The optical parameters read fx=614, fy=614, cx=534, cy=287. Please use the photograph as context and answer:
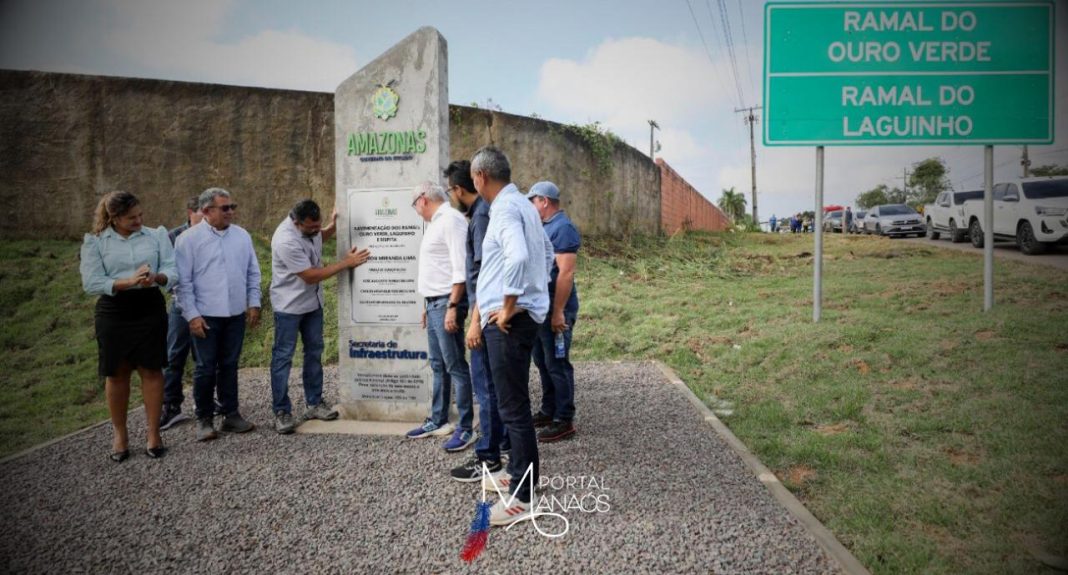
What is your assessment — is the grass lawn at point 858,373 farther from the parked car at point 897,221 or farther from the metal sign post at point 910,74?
the parked car at point 897,221

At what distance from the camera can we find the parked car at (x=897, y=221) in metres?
21.2

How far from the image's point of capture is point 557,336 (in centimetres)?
456

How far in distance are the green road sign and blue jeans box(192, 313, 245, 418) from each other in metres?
6.64

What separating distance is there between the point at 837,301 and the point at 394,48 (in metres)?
7.29

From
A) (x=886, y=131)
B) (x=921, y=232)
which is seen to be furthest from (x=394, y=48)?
(x=921, y=232)

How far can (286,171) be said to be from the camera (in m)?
10.9

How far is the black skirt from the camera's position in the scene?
13.7 feet

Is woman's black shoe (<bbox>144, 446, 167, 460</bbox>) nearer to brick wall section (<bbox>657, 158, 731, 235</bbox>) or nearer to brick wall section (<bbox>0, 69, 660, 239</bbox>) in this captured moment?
brick wall section (<bbox>0, 69, 660, 239</bbox>)

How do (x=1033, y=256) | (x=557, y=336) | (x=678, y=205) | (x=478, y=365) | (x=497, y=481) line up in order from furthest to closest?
(x=678, y=205)
(x=1033, y=256)
(x=557, y=336)
(x=478, y=365)
(x=497, y=481)

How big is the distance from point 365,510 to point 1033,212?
14276mm

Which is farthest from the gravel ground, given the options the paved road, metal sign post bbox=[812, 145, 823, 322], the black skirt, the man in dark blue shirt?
the paved road

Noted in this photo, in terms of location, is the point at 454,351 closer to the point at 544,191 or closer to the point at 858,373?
the point at 544,191

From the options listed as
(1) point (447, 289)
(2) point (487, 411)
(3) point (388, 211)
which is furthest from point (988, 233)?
(3) point (388, 211)

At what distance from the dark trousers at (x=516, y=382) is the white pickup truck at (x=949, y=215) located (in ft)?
56.9
